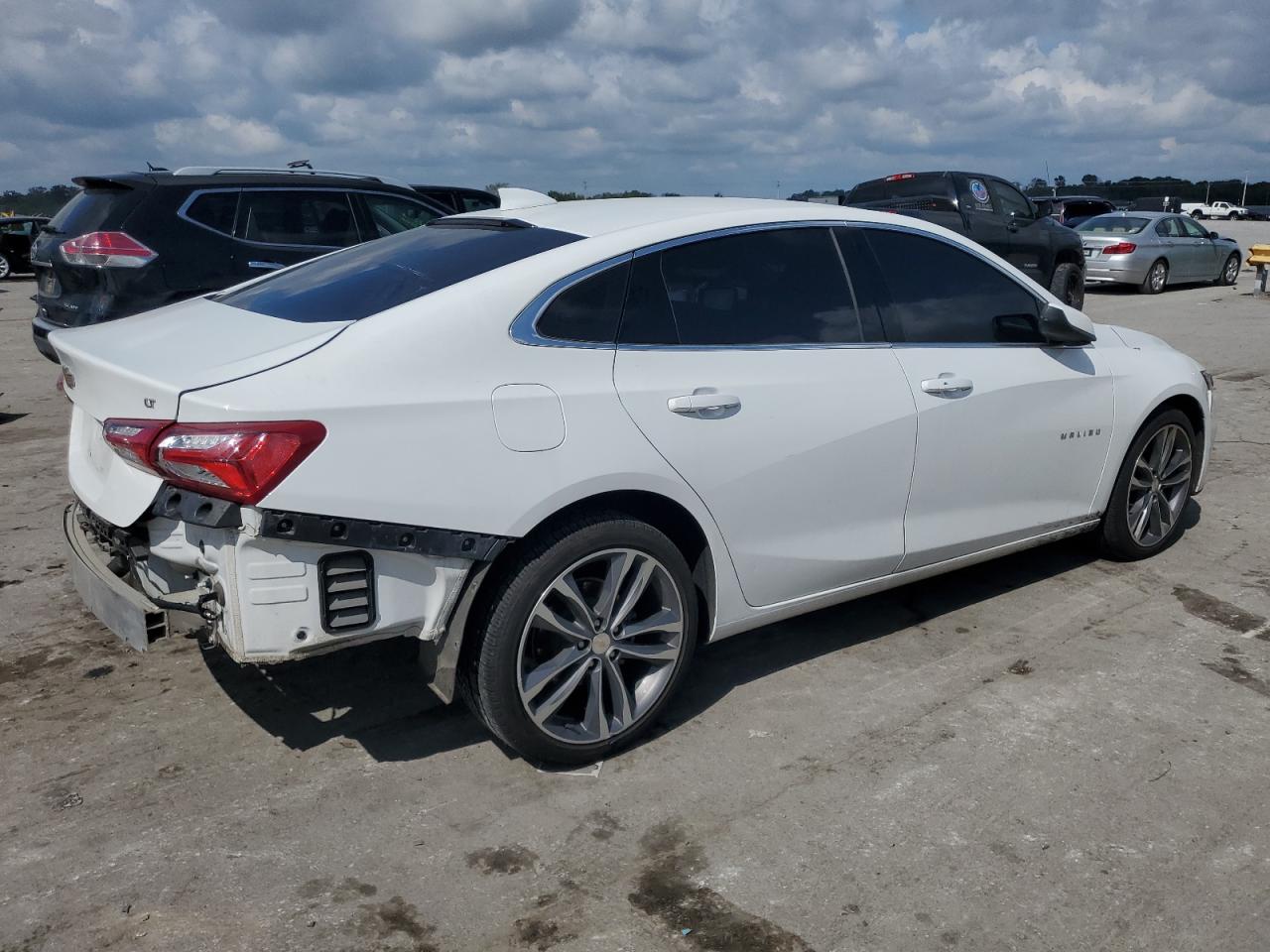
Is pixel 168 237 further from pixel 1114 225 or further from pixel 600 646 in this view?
pixel 1114 225

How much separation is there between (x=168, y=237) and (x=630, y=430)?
571 centimetres

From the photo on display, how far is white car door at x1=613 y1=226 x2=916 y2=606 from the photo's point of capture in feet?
11.7

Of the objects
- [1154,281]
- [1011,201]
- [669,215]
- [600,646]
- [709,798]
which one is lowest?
[709,798]

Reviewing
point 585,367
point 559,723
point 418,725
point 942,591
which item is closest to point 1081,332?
point 942,591

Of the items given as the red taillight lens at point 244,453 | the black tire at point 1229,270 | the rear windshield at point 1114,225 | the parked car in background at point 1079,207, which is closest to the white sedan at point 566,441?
the red taillight lens at point 244,453

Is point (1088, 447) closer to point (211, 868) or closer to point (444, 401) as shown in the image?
point (444, 401)

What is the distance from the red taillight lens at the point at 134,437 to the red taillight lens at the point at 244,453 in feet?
0.42

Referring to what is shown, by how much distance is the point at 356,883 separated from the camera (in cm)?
293

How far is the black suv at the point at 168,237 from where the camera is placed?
7.75 metres

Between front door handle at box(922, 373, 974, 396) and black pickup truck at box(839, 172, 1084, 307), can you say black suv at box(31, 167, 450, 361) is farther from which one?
black pickup truck at box(839, 172, 1084, 307)

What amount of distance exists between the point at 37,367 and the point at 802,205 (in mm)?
9703

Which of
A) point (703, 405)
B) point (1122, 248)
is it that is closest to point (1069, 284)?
point (1122, 248)

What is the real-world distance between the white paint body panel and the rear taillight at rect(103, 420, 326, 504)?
0.11ft

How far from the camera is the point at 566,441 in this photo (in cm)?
325
